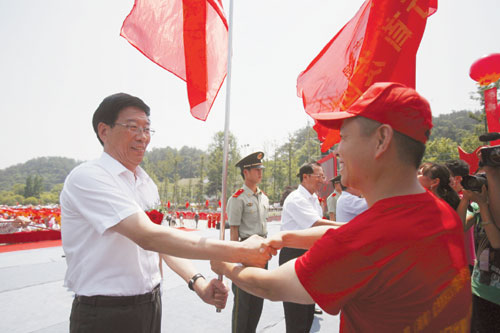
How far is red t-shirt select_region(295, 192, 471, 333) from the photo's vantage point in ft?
3.01

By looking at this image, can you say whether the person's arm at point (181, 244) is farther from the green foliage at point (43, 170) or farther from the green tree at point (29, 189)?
the green foliage at point (43, 170)

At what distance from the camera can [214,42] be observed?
207 cm

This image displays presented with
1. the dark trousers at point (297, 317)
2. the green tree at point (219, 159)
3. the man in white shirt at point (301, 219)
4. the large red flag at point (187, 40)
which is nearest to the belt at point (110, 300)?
the large red flag at point (187, 40)

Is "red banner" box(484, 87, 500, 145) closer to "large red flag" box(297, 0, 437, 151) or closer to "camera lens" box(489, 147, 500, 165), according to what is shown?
"large red flag" box(297, 0, 437, 151)

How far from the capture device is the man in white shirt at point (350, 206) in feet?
12.1

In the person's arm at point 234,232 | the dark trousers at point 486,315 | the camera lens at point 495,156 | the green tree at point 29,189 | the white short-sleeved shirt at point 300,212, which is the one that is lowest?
the green tree at point 29,189

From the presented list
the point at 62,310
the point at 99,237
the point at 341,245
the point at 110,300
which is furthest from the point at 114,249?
the point at 62,310

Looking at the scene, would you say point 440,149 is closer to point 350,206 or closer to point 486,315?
point 350,206

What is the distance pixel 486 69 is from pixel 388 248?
6.55 m

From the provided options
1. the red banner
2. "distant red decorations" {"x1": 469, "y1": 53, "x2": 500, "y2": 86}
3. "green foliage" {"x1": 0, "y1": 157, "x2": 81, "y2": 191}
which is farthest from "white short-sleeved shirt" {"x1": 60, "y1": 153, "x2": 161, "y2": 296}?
"green foliage" {"x1": 0, "y1": 157, "x2": 81, "y2": 191}

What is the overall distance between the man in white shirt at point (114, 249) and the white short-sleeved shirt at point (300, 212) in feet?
6.39

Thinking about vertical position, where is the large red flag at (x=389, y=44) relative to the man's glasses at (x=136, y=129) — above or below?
above

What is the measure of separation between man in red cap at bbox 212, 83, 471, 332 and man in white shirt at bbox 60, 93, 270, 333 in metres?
0.47

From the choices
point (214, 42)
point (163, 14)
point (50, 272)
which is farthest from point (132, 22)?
point (50, 272)
